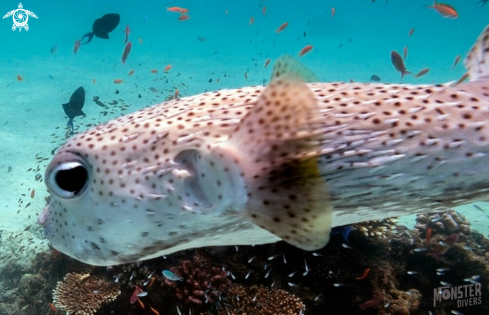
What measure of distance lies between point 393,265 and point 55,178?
5138mm

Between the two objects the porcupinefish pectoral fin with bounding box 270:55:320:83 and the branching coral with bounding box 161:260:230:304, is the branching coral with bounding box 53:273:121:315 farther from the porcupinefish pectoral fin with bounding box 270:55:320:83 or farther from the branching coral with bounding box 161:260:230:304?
the porcupinefish pectoral fin with bounding box 270:55:320:83

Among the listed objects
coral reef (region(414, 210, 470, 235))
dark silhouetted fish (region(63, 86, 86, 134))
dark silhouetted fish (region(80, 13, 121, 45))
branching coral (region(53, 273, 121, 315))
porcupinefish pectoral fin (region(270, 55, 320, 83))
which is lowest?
coral reef (region(414, 210, 470, 235))

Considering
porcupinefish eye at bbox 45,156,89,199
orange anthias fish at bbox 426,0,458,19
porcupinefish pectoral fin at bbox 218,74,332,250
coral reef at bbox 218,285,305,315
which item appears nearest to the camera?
porcupinefish pectoral fin at bbox 218,74,332,250

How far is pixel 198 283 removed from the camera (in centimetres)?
446

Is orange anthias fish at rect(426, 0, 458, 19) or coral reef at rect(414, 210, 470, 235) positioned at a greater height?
orange anthias fish at rect(426, 0, 458, 19)

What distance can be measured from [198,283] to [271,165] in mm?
3475

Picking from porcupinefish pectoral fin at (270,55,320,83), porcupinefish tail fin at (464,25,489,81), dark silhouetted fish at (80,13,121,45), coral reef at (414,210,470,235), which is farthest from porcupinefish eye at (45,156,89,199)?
dark silhouetted fish at (80,13,121,45)

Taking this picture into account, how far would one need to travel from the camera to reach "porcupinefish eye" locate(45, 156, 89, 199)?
186 cm

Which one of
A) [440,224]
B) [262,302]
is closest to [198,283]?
[262,302]

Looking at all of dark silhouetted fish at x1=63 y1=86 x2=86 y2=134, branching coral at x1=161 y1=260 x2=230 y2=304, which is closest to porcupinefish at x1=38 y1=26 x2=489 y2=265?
branching coral at x1=161 y1=260 x2=230 y2=304

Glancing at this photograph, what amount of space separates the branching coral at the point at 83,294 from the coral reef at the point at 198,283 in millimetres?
980
